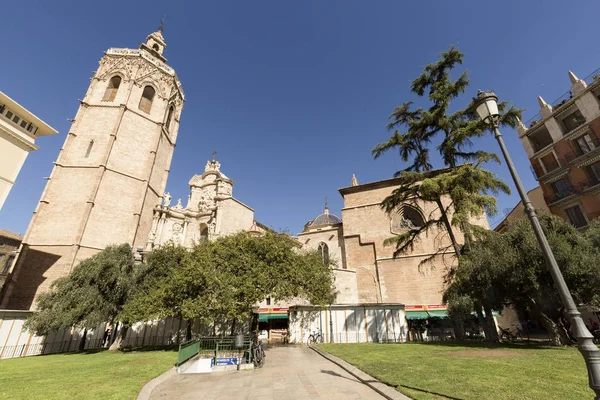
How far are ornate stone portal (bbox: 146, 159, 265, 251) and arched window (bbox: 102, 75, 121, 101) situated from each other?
40.9 feet

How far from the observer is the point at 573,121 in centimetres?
2358

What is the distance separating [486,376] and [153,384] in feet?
27.1

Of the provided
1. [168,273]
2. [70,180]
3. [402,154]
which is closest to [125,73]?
[70,180]

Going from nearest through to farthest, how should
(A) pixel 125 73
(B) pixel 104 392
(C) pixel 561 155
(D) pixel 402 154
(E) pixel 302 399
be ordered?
Result: (E) pixel 302 399 < (B) pixel 104 392 < (D) pixel 402 154 < (C) pixel 561 155 < (A) pixel 125 73

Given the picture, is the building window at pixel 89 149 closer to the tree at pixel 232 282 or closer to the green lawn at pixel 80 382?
the tree at pixel 232 282

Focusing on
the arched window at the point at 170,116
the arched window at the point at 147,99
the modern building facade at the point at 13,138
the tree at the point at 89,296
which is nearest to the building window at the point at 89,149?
the arched window at the point at 147,99

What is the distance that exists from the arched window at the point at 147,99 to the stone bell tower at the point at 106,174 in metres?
0.11

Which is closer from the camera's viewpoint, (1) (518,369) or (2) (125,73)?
(1) (518,369)

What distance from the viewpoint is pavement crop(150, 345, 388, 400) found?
5828mm

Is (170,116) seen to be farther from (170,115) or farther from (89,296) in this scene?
(89,296)

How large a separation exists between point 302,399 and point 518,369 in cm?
586

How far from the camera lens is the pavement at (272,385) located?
5.83 metres

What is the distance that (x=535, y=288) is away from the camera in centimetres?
1163

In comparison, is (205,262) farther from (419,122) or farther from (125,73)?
(125,73)
